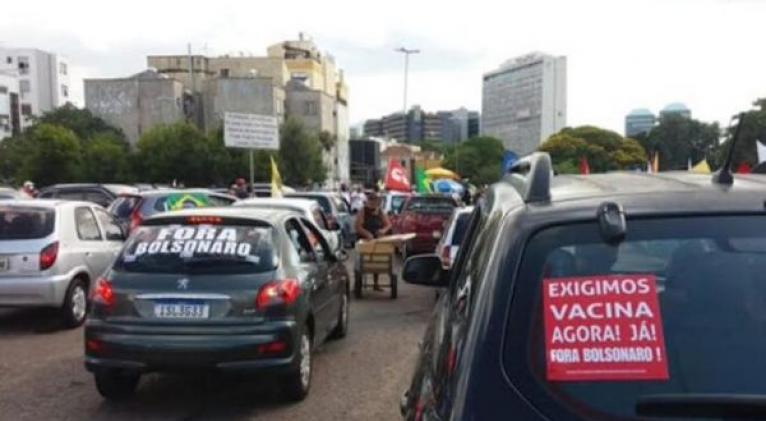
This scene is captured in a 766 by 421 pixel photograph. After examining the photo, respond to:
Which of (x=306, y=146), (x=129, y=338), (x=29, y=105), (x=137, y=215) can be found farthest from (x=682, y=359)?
(x=29, y=105)

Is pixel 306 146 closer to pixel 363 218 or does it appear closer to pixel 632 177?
pixel 363 218

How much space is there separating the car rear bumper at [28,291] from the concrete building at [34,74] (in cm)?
11618

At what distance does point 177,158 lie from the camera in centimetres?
6906

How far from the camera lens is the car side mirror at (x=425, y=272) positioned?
461 cm

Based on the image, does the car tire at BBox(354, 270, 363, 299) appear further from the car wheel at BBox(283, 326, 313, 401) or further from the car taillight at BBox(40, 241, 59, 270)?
the car wheel at BBox(283, 326, 313, 401)

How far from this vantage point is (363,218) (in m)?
13.2

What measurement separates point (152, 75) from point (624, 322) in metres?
106

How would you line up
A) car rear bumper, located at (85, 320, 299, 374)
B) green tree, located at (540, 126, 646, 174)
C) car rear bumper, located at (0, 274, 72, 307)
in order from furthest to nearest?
green tree, located at (540, 126, 646, 174) → car rear bumper, located at (0, 274, 72, 307) → car rear bumper, located at (85, 320, 299, 374)

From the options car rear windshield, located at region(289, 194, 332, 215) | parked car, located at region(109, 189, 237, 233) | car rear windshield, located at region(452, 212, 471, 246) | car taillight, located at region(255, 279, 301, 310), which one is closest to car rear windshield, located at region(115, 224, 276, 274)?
car taillight, located at region(255, 279, 301, 310)

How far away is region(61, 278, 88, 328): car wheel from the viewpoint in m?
9.20

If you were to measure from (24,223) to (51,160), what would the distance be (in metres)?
57.8

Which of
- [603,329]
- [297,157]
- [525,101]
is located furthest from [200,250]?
[525,101]

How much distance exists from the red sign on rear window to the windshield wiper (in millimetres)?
64

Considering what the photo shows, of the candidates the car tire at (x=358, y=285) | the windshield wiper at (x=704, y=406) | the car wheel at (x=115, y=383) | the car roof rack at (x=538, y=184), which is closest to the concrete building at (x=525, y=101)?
the car tire at (x=358, y=285)
